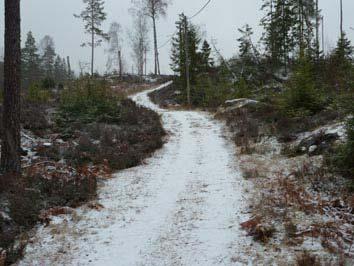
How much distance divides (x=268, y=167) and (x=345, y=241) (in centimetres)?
459

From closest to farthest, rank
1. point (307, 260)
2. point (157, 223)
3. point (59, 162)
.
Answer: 1. point (307, 260)
2. point (157, 223)
3. point (59, 162)

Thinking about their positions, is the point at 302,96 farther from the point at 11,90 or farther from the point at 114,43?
the point at 114,43

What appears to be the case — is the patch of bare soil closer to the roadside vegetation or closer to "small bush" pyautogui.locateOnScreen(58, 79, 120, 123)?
"small bush" pyautogui.locateOnScreen(58, 79, 120, 123)

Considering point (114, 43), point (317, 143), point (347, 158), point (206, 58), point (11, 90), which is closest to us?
point (347, 158)

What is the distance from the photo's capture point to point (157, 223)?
21.7 feet

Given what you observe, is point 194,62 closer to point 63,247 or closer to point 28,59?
point 63,247

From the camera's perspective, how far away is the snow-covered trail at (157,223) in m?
5.41

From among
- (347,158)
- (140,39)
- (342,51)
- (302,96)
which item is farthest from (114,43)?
(347,158)

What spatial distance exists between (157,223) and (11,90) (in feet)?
15.7

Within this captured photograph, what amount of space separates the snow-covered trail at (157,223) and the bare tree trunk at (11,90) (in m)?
2.32

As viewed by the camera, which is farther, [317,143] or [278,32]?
[278,32]

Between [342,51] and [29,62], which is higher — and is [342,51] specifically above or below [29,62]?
below

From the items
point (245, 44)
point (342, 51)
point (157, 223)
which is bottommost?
point (157, 223)

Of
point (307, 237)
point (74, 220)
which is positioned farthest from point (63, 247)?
point (307, 237)
